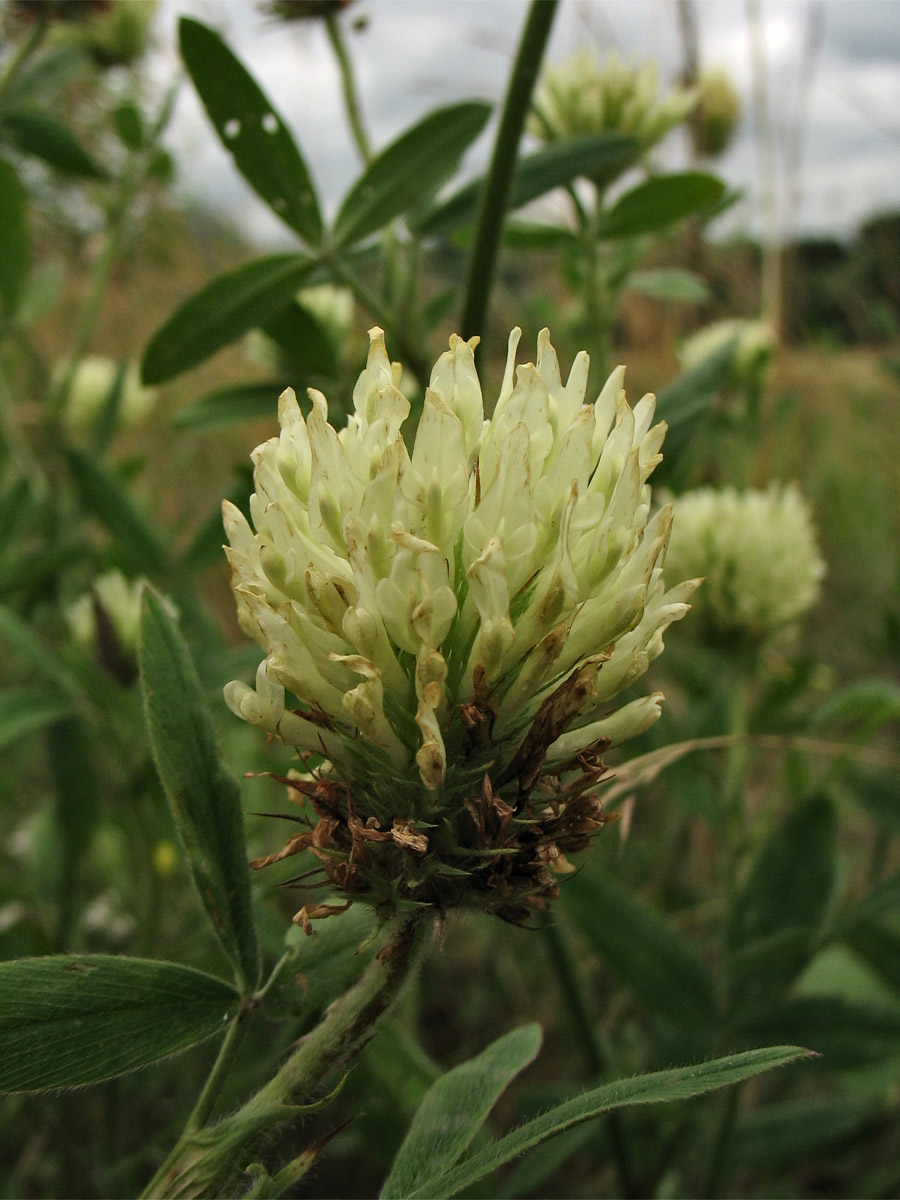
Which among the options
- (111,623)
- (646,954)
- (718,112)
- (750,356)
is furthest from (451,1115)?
(718,112)

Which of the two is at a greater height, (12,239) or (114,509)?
(12,239)

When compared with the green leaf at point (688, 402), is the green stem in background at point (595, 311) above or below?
above

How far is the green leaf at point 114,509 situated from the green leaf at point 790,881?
1.04 m

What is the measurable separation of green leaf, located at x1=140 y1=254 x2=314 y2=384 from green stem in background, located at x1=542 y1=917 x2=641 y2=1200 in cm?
78

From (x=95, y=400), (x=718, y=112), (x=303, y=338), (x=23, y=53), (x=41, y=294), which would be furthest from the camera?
(x=718, y=112)

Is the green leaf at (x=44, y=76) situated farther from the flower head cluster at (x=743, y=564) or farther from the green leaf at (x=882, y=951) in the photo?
the green leaf at (x=882, y=951)

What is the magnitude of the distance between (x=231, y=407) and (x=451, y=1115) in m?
1.02

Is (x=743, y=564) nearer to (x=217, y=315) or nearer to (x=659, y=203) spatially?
(x=659, y=203)

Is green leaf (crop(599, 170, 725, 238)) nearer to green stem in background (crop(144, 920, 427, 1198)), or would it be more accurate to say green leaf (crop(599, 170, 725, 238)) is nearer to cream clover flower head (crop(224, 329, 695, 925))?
cream clover flower head (crop(224, 329, 695, 925))

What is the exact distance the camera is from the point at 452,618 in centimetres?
67

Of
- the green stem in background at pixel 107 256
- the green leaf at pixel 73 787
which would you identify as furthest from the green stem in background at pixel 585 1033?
the green stem in background at pixel 107 256

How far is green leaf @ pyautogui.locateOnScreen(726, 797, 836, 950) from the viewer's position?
131cm

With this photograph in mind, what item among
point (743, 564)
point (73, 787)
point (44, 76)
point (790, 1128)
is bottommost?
point (790, 1128)

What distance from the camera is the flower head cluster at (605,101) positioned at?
159 cm
